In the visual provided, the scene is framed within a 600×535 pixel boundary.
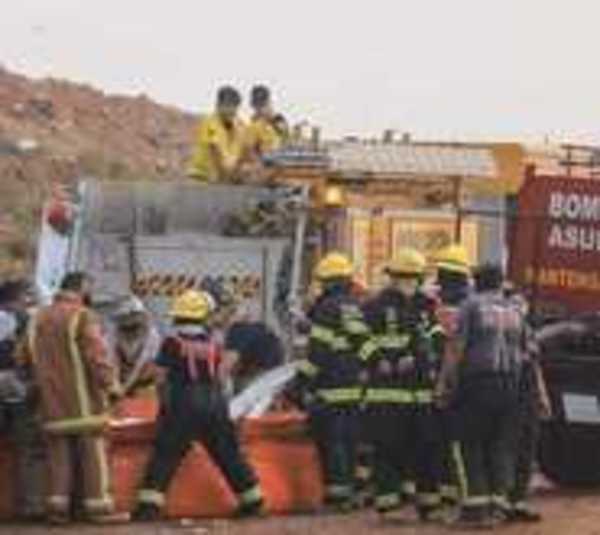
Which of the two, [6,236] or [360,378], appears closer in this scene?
[360,378]

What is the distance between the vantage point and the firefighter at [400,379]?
57.6 feet

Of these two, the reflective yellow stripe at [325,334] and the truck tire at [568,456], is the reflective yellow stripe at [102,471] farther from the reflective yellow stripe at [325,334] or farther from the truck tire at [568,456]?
the truck tire at [568,456]

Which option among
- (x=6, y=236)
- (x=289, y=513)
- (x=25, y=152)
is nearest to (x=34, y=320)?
(x=289, y=513)

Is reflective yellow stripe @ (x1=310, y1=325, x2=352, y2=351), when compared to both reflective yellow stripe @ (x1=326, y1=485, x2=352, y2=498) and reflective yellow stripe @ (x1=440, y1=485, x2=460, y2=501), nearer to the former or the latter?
reflective yellow stripe @ (x1=326, y1=485, x2=352, y2=498)

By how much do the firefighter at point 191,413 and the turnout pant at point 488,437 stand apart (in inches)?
67.4

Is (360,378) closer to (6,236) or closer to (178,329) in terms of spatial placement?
(178,329)

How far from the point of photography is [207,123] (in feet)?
77.5

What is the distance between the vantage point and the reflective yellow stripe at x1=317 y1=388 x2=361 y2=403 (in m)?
18.0

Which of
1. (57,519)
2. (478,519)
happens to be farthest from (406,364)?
(57,519)

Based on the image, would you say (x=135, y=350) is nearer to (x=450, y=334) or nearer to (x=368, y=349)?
(x=368, y=349)

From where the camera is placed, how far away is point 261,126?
2370cm

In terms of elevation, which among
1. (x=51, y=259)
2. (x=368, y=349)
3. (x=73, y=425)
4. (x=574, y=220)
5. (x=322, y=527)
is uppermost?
(x=574, y=220)

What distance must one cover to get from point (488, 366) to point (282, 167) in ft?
18.2

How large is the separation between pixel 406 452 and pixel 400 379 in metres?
0.53
